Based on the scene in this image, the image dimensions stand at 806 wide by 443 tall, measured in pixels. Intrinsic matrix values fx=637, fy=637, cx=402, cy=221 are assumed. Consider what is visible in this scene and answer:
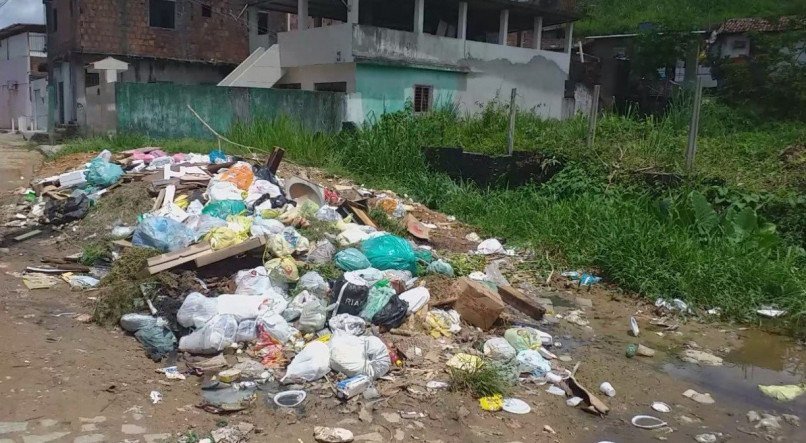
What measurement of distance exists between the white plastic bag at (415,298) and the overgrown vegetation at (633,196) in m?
2.39

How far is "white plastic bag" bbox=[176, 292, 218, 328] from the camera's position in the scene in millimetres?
4472

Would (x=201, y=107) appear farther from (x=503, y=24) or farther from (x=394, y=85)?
(x=503, y=24)

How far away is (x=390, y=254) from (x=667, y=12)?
84.0 ft

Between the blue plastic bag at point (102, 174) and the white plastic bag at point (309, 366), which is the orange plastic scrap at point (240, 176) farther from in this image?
the white plastic bag at point (309, 366)

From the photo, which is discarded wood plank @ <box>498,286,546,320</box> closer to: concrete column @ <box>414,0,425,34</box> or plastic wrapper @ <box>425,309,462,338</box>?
plastic wrapper @ <box>425,309,462,338</box>

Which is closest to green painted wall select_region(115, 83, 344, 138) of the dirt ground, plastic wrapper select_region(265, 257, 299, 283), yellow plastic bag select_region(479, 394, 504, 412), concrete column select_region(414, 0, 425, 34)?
concrete column select_region(414, 0, 425, 34)

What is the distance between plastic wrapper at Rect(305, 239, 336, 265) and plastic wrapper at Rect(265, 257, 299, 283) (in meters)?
0.30

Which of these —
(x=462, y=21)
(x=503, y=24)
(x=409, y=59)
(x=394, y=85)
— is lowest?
(x=394, y=85)

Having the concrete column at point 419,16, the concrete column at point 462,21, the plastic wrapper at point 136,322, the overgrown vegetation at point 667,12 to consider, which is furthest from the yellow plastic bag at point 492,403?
the overgrown vegetation at point 667,12

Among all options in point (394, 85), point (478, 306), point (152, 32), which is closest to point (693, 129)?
point (478, 306)

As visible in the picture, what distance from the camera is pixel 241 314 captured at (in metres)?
4.58

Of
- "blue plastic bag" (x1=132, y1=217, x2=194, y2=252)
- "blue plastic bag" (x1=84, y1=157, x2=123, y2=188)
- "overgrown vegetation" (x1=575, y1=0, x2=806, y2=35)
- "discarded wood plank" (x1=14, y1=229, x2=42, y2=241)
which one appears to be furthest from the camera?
"overgrown vegetation" (x1=575, y1=0, x2=806, y2=35)

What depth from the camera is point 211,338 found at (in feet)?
14.1

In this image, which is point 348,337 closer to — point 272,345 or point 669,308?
point 272,345
